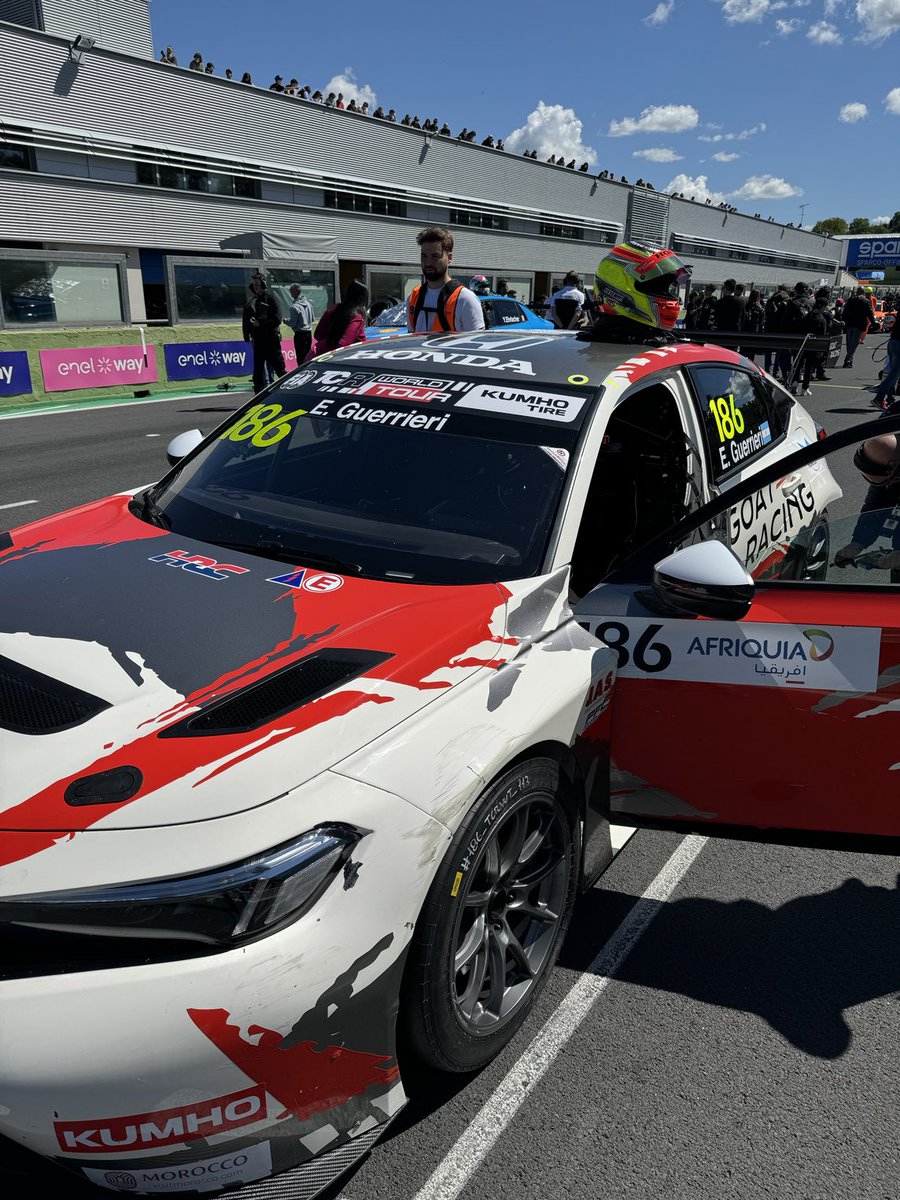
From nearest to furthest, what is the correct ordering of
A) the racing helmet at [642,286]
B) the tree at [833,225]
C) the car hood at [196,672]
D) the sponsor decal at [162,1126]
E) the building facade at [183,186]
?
the sponsor decal at [162,1126], the car hood at [196,672], the racing helmet at [642,286], the building facade at [183,186], the tree at [833,225]

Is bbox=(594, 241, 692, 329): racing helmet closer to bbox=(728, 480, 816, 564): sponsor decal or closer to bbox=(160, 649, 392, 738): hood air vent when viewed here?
bbox=(728, 480, 816, 564): sponsor decal

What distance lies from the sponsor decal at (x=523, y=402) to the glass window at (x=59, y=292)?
13.8m

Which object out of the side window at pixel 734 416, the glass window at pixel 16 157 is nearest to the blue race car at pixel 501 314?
the side window at pixel 734 416

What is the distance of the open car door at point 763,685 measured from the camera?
7.94 feet

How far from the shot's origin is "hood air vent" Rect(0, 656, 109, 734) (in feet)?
6.26

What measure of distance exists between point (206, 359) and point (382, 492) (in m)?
15.4

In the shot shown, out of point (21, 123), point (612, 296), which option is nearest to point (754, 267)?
point (21, 123)

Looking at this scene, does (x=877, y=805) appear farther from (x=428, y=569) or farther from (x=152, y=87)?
(x=152, y=87)

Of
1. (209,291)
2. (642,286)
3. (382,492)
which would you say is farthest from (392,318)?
(382,492)

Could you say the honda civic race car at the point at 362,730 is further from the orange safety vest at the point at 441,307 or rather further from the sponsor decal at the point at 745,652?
the orange safety vest at the point at 441,307

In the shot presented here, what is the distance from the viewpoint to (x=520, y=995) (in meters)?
2.29

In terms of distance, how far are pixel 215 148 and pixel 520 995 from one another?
32961mm

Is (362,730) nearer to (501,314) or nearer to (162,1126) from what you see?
(162,1126)

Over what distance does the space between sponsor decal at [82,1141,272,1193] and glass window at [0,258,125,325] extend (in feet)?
50.1
